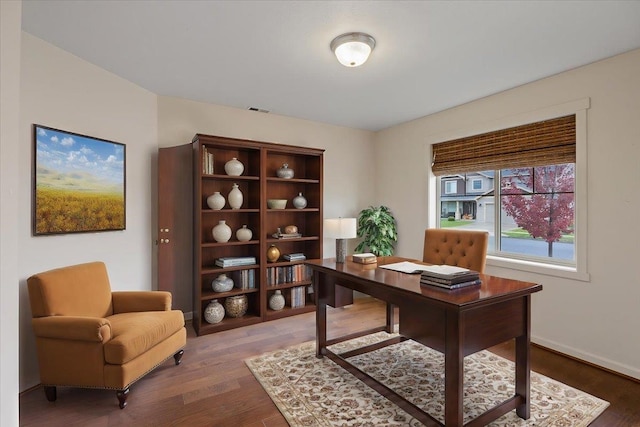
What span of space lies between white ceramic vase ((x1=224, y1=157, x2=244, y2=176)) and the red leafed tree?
293 cm

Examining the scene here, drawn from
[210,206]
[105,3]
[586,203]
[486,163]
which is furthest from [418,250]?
[105,3]

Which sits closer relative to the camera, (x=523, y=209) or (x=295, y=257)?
(x=523, y=209)

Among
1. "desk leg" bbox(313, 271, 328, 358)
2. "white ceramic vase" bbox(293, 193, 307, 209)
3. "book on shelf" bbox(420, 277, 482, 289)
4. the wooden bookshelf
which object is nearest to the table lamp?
"desk leg" bbox(313, 271, 328, 358)

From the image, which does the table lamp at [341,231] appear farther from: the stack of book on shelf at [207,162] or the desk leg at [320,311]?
the stack of book on shelf at [207,162]

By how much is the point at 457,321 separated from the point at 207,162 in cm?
281

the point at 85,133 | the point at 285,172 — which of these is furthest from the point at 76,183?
the point at 285,172

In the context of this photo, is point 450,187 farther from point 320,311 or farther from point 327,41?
point 327,41

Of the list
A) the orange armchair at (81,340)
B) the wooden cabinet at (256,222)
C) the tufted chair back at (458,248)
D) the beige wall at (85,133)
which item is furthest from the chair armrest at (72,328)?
the tufted chair back at (458,248)

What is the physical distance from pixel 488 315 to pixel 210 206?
2.79 m

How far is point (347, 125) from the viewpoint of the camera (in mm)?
4699

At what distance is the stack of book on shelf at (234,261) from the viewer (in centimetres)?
351

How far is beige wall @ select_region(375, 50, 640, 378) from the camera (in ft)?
8.18

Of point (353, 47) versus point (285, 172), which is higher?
point (353, 47)

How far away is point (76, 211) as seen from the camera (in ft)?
8.59
